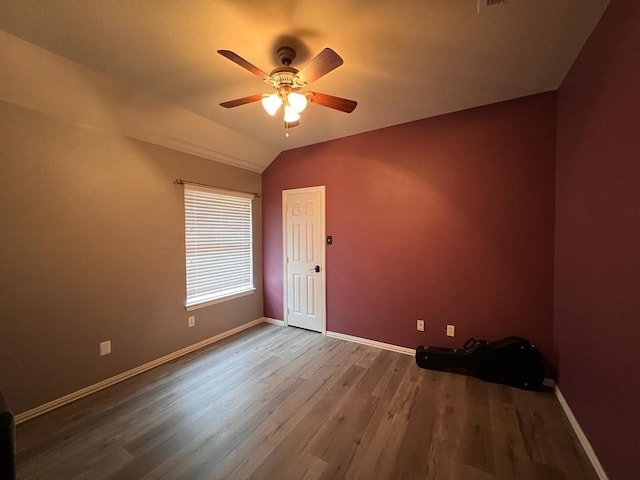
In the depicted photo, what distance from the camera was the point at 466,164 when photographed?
2.76m

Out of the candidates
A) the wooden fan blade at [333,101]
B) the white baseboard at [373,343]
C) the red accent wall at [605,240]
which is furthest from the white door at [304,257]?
the red accent wall at [605,240]

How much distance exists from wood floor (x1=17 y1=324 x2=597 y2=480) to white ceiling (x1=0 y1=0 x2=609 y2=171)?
2.56 metres

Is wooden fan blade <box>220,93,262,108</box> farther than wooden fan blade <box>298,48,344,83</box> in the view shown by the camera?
Yes

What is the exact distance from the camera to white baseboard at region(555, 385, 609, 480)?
1549 mm

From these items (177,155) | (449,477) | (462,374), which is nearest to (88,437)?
(449,477)

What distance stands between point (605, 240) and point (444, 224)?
4.56 ft

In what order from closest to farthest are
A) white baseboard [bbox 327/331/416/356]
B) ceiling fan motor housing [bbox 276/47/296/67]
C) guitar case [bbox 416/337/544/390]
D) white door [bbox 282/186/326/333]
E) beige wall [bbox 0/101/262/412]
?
ceiling fan motor housing [bbox 276/47/296/67] < beige wall [bbox 0/101/262/412] < guitar case [bbox 416/337/544/390] < white baseboard [bbox 327/331/416/356] < white door [bbox 282/186/326/333]

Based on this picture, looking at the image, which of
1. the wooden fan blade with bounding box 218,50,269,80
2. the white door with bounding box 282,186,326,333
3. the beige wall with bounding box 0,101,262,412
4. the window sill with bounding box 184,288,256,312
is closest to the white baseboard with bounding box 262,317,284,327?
the white door with bounding box 282,186,326,333

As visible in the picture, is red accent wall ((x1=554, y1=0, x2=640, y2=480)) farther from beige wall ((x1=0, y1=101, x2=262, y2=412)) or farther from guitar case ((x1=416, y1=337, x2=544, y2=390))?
beige wall ((x1=0, y1=101, x2=262, y2=412))

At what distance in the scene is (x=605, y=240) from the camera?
154 cm

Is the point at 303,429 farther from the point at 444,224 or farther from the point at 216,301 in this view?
the point at 444,224

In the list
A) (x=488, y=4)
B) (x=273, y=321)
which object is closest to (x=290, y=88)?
(x=488, y=4)

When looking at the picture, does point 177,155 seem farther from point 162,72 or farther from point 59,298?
point 59,298

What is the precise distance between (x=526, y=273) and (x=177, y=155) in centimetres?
396
